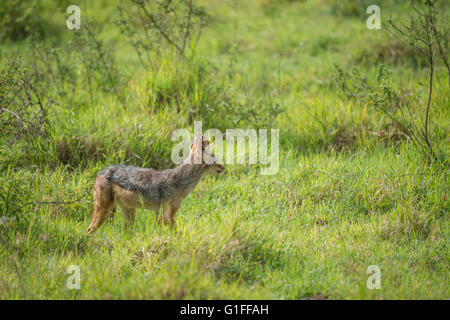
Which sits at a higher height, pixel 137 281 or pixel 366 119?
pixel 366 119

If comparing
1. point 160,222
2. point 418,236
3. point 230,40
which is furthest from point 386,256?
point 230,40

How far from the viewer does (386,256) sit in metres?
4.76

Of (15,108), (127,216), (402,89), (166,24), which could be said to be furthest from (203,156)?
(166,24)

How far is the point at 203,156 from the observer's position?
5156mm

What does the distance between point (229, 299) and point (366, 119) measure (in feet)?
14.0

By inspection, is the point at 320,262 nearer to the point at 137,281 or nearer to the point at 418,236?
the point at 418,236

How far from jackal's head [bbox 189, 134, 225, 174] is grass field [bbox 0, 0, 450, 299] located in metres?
0.53

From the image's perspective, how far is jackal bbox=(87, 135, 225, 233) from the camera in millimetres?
4996

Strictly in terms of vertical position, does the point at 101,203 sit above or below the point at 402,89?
below

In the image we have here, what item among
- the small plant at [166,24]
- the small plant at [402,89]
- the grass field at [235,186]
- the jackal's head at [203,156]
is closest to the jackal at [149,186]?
the jackal's head at [203,156]

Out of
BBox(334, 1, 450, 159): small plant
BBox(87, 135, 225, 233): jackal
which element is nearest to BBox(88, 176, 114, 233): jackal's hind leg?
BBox(87, 135, 225, 233): jackal

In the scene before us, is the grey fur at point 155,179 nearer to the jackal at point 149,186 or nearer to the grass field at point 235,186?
the jackal at point 149,186

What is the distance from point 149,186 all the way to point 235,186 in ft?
4.89

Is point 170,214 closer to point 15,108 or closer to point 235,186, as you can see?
point 235,186
